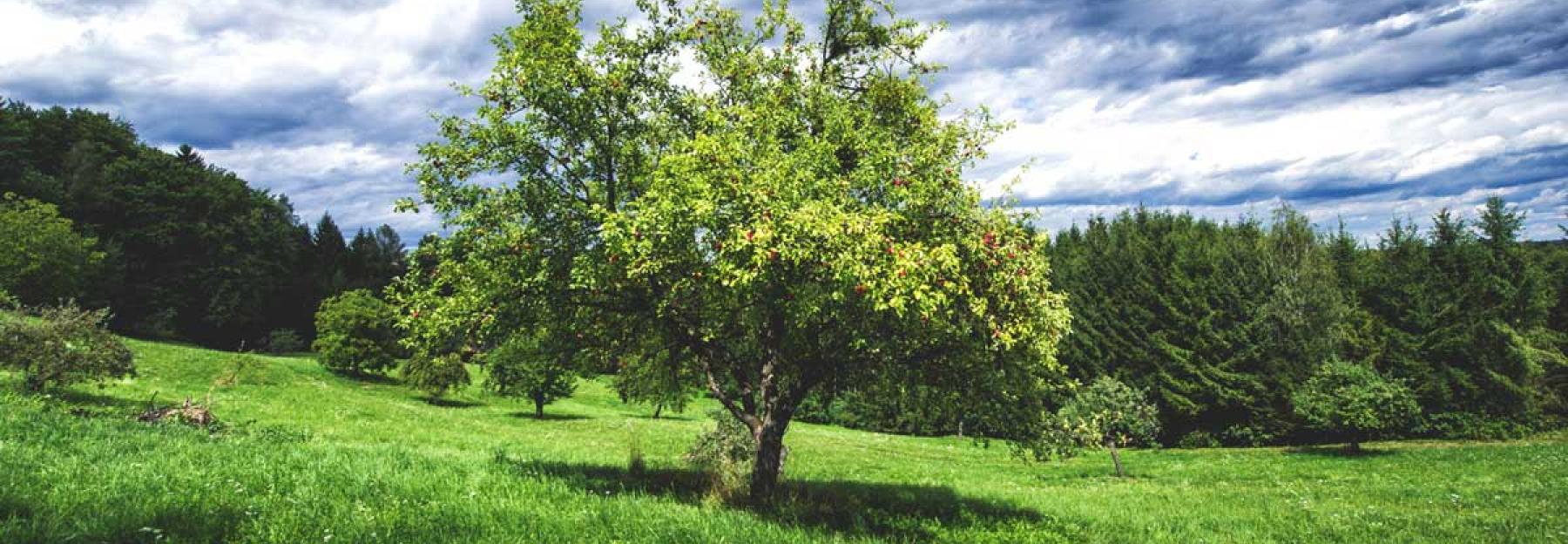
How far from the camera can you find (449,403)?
50406 mm

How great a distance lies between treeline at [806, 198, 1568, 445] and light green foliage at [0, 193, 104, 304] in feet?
172

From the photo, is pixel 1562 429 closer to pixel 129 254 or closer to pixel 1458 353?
pixel 1458 353

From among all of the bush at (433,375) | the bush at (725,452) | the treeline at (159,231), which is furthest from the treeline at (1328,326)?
the treeline at (159,231)

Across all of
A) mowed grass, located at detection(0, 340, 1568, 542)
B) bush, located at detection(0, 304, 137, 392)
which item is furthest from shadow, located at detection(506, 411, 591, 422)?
bush, located at detection(0, 304, 137, 392)

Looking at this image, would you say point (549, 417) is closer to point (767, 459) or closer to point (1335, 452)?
point (767, 459)

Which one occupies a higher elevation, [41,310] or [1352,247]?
[1352,247]

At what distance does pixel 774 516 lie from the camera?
1187 centimetres

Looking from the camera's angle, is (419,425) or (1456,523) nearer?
(1456,523)

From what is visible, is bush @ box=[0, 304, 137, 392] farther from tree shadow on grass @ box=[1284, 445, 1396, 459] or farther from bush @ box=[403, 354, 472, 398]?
tree shadow on grass @ box=[1284, 445, 1396, 459]

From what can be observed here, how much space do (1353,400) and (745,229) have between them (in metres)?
42.5

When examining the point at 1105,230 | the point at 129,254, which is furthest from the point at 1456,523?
the point at 129,254

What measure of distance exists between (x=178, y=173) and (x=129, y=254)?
894 centimetres

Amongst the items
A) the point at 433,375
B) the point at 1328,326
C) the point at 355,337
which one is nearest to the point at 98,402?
the point at 433,375

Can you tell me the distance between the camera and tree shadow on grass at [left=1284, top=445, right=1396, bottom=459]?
3966 cm
